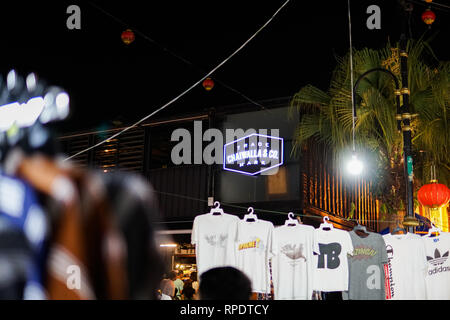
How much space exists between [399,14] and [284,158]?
5314mm

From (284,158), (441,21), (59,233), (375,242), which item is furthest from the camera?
(284,158)

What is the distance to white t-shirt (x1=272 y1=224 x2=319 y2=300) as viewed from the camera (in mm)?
6098

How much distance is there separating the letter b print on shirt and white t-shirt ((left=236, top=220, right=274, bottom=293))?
2.15ft

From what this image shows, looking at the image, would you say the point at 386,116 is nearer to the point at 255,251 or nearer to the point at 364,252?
the point at 364,252

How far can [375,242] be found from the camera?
621 centimetres

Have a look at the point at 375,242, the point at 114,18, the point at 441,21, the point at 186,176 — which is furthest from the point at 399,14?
the point at 186,176

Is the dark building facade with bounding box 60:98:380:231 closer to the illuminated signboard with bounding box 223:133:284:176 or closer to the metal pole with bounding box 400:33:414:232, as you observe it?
the illuminated signboard with bounding box 223:133:284:176

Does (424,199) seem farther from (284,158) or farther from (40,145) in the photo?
(40,145)

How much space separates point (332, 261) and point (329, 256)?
2.8 inches

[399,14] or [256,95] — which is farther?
[256,95]

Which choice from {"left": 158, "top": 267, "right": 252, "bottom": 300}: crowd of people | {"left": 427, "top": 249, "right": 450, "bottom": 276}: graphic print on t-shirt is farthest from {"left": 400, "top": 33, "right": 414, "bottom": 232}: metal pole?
{"left": 158, "top": 267, "right": 252, "bottom": 300}: crowd of people

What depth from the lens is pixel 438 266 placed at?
645cm

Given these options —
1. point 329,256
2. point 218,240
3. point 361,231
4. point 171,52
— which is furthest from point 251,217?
point 171,52

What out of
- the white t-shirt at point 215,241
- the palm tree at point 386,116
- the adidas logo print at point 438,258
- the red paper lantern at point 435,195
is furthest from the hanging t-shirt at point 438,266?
the white t-shirt at point 215,241
